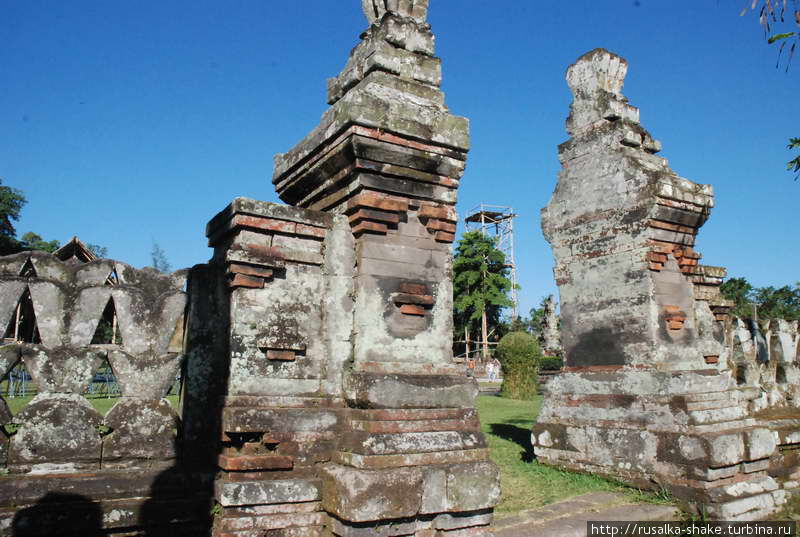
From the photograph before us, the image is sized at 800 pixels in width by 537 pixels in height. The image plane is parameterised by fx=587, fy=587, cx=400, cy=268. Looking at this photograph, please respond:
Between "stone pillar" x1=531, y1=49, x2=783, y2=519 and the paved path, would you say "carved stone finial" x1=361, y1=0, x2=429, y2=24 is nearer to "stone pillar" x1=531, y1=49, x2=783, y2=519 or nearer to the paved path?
"stone pillar" x1=531, y1=49, x2=783, y2=519

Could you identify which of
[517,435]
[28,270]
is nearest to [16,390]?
[517,435]

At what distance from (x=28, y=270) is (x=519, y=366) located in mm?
17351

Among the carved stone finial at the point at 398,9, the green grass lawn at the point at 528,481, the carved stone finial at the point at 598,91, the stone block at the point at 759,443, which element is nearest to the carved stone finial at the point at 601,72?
the carved stone finial at the point at 598,91

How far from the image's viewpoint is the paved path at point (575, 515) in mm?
4449

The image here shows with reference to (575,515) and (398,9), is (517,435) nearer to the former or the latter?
(575,515)

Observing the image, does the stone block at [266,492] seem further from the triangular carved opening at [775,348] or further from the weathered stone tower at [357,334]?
the triangular carved opening at [775,348]

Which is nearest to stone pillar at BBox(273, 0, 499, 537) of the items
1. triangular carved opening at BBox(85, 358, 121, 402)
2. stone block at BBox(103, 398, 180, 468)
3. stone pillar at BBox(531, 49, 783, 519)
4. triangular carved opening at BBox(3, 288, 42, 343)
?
stone block at BBox(103, 398, 180, 468)

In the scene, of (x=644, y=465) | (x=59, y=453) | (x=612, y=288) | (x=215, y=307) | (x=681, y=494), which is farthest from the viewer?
(x=612, y=288)

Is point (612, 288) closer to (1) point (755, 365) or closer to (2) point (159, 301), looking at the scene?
(1) point (755, 365)

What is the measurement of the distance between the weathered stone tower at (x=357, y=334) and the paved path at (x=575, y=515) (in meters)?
0.83

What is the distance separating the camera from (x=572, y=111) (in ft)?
25.3

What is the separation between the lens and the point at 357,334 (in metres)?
3.93

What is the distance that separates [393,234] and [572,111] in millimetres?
4604

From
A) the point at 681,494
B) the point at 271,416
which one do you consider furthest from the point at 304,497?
the point at 681,494
